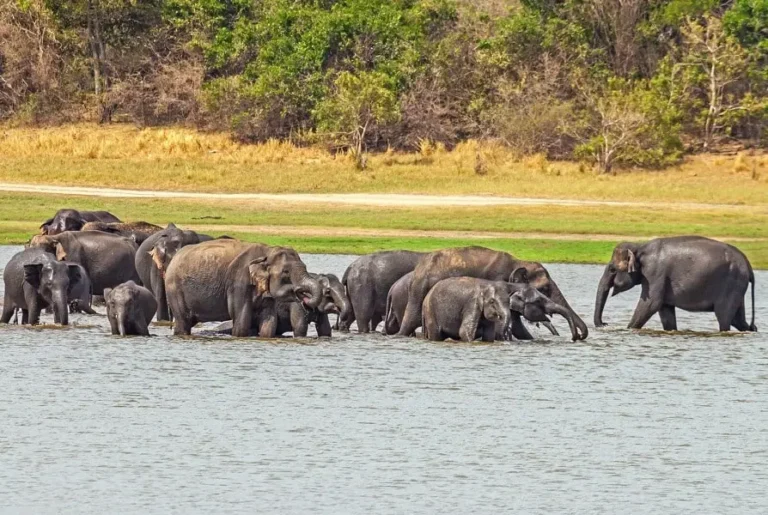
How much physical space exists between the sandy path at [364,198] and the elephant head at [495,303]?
24305 mm

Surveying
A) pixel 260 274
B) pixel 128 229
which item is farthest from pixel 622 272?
pixel 128 229

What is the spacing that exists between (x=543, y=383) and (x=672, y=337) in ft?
14.1

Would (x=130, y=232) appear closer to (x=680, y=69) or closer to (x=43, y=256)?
(x=43, y=256)

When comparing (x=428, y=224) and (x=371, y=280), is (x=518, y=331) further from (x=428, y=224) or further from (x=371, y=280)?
(x=428, y=224)

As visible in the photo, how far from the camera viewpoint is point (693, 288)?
20078 millimetres

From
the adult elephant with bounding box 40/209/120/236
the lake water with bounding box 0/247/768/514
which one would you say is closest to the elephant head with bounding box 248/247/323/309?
the lake water with bounding box 0/247/768/514

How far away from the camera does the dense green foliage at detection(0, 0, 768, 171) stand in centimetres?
5153

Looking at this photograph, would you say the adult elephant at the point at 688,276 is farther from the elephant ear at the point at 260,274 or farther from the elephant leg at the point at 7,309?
the elephant leg at the point at 7,309

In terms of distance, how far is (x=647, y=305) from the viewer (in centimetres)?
2042

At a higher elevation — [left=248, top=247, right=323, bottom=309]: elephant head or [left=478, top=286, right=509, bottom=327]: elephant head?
[left=248, top=247, right=323, bottom=309]: elephant head

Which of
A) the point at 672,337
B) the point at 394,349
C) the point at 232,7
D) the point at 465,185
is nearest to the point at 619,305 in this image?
the point at 672,337

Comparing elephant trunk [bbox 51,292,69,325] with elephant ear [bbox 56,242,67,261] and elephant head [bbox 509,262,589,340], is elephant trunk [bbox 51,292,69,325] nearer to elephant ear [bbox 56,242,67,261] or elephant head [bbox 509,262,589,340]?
elephant ear [bbox 56,242,67,261]

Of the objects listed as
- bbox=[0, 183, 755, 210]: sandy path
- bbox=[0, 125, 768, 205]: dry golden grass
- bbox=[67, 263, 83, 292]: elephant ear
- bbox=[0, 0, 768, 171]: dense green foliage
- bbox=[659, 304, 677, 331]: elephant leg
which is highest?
bbox=[0, 0, 768, 171]: dense green foliage

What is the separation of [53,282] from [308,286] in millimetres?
3325
